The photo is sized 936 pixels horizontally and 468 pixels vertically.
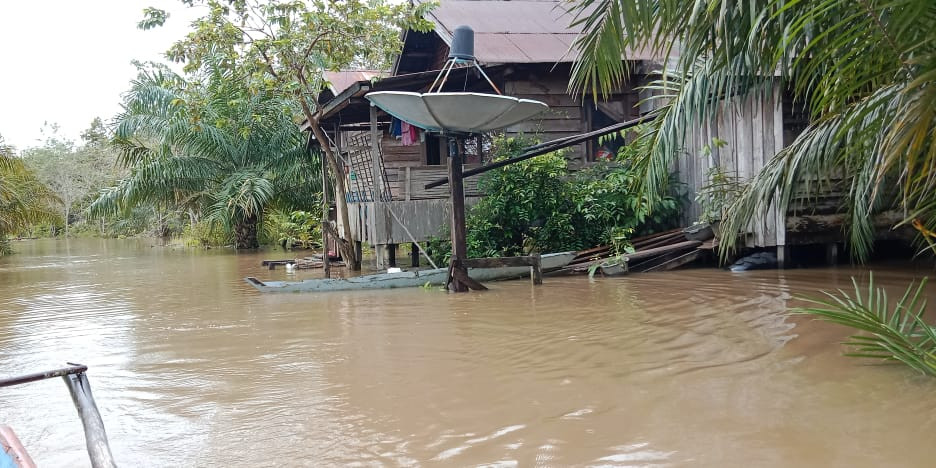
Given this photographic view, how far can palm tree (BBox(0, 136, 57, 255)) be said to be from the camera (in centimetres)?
1777

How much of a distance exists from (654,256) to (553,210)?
5.19 ft

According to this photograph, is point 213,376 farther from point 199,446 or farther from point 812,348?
point 812,348

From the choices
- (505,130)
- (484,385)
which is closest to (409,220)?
(505,130)

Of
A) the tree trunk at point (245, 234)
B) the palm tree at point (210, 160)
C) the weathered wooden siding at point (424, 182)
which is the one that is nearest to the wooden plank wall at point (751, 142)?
the weathered wooden siding at point (424, 182)

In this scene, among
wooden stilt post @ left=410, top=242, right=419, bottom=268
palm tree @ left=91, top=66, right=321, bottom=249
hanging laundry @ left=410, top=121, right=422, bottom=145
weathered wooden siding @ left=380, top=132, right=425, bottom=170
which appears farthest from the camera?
palm tree @ left=91, top=66, right=321, bottom=249

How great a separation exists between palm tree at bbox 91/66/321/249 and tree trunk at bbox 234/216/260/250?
48 centimetres

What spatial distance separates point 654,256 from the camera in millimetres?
10562

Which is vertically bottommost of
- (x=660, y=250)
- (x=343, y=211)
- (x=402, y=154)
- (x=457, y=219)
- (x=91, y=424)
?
(x=91, y=424)

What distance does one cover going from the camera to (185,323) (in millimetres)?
7746

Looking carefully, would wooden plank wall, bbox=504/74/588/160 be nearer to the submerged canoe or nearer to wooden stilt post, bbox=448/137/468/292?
the submerged canoe

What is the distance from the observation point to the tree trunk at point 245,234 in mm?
22141

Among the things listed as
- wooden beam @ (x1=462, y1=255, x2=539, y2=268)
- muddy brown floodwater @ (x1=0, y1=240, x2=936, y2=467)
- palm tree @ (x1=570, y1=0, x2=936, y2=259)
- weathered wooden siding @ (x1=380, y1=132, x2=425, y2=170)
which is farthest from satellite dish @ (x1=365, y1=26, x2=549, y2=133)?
weathered wooden siding @ (x1=380, y1=132, x2=425, y2=170)

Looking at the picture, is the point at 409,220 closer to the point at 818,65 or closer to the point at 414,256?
the point at 414,256

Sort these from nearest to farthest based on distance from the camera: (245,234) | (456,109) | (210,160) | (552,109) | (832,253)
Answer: (456,109)
(832,253)
(552,109)
(210,160)
(245,234)
